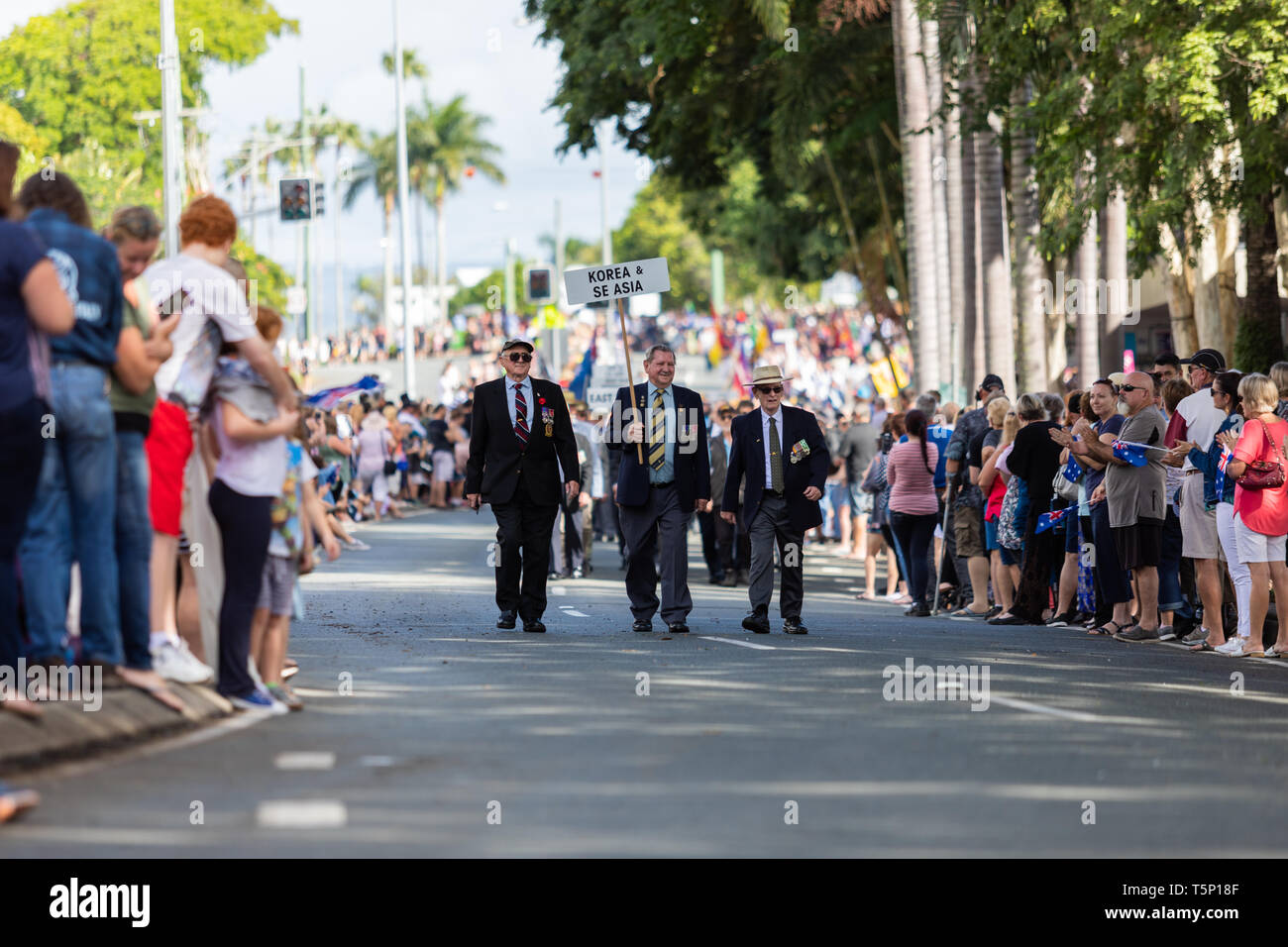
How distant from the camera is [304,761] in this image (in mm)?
8133

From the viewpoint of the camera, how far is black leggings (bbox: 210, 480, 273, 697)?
31.1ft

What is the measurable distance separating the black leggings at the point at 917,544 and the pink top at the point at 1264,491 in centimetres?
508

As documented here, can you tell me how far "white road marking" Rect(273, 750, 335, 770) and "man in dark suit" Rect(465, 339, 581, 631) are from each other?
21.7 feet

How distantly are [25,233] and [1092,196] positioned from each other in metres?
14.3

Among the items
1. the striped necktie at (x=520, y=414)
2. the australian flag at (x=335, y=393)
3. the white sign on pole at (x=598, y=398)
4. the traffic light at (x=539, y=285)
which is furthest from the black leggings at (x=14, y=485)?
the traffic light at (x=539, y=285)

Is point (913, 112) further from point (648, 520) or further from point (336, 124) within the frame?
point (336, 124)

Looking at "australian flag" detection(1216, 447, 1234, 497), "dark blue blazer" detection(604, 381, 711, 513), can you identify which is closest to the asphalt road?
"australian flag" detection(1216, 447, 1234, 497)

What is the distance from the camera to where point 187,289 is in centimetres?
952

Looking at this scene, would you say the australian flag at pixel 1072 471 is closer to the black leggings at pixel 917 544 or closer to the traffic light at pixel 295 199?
the black leggings at pixel 917 544

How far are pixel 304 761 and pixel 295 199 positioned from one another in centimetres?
3202

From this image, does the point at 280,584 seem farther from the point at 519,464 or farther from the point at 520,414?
the point at 520,414

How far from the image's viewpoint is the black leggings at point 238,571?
31.1 ft

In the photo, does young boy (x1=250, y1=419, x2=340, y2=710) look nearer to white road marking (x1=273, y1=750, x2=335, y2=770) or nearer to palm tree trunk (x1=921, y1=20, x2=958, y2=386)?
white road marking (x1=273, y1=750, x2=335, y2=770)

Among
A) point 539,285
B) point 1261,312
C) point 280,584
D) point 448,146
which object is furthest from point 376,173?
point 280,584
